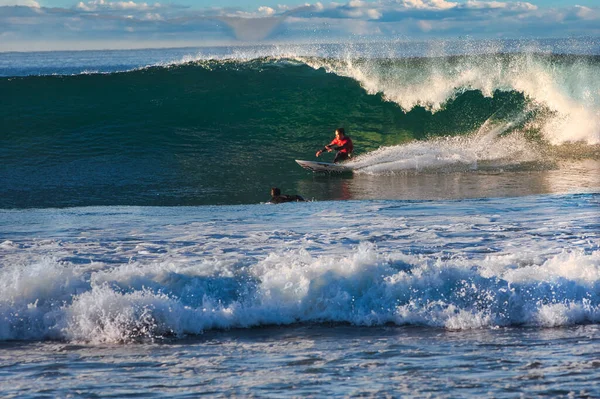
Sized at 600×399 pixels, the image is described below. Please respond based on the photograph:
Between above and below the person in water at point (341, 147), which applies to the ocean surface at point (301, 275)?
below

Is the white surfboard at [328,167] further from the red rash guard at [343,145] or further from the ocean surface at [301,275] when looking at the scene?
the red rash guard at [343,145]

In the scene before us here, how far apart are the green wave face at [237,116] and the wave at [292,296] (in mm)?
8942

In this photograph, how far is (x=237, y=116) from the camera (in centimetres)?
2311

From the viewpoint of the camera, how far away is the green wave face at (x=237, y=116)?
18.0 meters

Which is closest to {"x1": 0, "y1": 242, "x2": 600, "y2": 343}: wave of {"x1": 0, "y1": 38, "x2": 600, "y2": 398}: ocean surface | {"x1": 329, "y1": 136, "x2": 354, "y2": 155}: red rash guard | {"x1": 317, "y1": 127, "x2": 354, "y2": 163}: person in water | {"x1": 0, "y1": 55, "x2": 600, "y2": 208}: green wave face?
{"x1": 0, "y1": 38, "x2": 600, "y2": 398}: ocean surface

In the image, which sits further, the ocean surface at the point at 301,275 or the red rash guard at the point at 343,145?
the red rash guard at the point at 343,145

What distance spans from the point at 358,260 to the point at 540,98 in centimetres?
1745

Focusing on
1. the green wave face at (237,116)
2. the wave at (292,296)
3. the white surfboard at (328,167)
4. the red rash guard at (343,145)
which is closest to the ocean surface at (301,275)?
the wave at (292,296)

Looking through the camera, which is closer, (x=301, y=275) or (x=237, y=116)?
(x=301, y=275)

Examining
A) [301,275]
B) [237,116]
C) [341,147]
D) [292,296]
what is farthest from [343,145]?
[292,296]

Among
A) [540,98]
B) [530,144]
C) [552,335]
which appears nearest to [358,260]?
[552,335]

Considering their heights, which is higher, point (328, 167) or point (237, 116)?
point (237, 116)

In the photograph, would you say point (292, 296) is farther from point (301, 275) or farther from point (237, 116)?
point (237, 116)

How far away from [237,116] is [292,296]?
16816 millimetres
